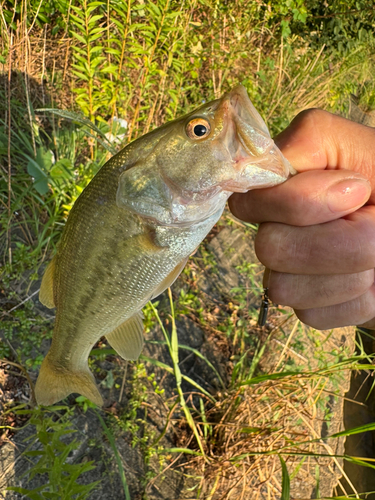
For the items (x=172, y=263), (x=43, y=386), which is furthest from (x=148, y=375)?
(x=172, y=263)

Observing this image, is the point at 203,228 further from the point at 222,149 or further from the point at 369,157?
the point at 369,157

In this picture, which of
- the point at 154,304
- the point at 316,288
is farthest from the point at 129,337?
the point at 154,304

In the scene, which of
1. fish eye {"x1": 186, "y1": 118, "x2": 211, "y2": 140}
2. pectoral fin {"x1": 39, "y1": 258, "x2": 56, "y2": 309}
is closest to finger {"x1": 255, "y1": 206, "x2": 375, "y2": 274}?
fish eye {"x1": 186, "y1": 118, "x2": 211, "y2": 140}

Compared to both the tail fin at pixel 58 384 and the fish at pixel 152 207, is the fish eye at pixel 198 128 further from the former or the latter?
the tail fin at pixel 58 384

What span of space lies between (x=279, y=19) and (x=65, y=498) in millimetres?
5917

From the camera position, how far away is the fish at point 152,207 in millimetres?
1351

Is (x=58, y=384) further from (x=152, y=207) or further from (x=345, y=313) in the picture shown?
(x=345, y=313)

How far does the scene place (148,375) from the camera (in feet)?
10.4

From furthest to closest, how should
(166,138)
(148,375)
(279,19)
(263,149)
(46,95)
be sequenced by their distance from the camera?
(279,19) → (46,95) → (148,375) → (166,138) → (263,149)

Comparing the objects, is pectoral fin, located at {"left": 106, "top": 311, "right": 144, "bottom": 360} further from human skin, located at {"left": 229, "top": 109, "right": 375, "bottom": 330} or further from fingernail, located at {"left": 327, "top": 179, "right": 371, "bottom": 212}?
fingernail, located at {"left": 327, "top": 179, "right": 371, "bottom": 212}

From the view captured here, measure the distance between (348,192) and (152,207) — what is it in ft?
2.53

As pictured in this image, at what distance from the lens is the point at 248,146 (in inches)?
52.0

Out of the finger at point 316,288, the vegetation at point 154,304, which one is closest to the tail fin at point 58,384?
the vegetation at point 154,304

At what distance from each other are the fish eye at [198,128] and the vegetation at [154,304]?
2.55ft
